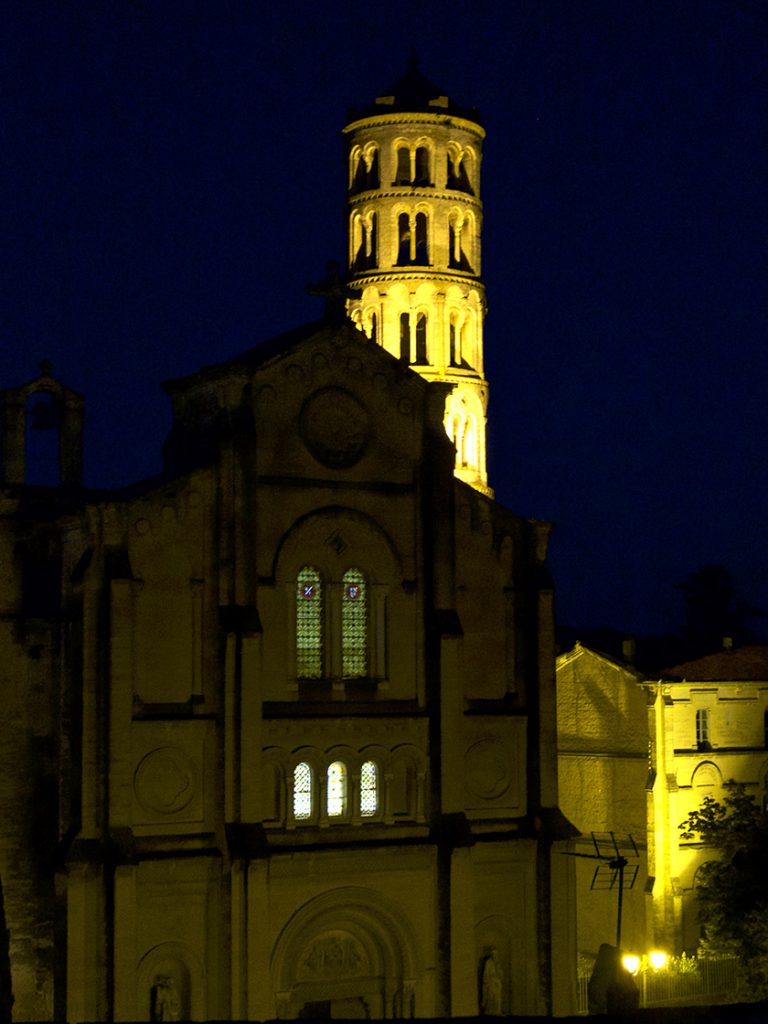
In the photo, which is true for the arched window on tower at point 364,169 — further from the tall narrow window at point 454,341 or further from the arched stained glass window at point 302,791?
the arched stained glass window at point 302,791

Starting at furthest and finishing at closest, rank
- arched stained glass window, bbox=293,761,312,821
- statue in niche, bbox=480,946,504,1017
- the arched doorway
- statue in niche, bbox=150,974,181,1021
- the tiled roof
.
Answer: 1. the tiled roof
2. statue in niche, bbox=480,946,504,1017
3. arched stained glass window, bbox=293,761,312,821
4. the arched doorway
5. statue in niche, bbox=150,974,181,1021

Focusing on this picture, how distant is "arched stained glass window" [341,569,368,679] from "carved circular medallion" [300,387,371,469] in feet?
9.19

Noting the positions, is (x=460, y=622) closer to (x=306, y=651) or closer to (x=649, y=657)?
(x=306, y=651)

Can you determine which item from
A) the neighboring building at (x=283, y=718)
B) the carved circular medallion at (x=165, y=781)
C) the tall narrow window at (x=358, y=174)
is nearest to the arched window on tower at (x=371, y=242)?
the tall narrow window at (x=358, y=174)

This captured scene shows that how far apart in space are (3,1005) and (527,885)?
27850 millimetres

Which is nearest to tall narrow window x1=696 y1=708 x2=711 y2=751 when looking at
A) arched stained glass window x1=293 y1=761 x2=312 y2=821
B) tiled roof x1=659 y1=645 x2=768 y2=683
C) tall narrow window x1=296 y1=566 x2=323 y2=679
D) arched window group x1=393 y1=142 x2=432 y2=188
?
tiled roof x1=659 y1=645 x2=768 y2=683

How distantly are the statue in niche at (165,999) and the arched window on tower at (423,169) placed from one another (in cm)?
4657

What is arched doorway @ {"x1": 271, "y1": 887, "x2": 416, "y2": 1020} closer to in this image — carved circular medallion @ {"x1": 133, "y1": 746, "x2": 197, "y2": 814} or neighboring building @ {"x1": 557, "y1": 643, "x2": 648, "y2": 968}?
carved circular medallion @ {"x1": 133, "y1": 746, "x2": 197, "y2": 814}

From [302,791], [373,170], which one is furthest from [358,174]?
[302,791]

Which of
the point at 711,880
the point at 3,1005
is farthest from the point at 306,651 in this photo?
the point at 3,1005

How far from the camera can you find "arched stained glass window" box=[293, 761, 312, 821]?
44.4 m

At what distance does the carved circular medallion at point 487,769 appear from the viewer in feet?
154

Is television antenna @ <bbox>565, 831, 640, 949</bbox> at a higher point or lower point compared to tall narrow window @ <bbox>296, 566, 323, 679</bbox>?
lower

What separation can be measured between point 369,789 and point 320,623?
4118 mm
